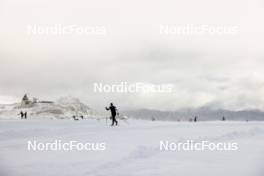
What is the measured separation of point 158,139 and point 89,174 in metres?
6.99

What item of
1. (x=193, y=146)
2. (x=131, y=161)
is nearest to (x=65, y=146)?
(x=131, y=161)

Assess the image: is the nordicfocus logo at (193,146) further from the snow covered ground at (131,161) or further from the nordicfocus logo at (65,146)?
the nordicfocus logo at (65,146)

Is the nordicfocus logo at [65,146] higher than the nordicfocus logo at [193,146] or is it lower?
higher

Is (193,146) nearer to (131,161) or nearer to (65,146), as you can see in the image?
(131,161)

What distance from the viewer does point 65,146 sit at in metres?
15.9

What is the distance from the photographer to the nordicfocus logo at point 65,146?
15.1m

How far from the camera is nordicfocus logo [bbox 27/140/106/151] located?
15098 millimetres

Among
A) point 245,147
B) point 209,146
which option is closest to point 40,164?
point 209,146

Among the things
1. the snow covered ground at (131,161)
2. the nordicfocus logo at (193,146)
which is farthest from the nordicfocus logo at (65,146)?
the nordicfocus logo at (193,146)

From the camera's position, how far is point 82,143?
54.5ft

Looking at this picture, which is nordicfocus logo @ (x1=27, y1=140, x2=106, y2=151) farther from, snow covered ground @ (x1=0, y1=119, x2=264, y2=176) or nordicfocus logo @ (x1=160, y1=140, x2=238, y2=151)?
nordicfocus logo @ (x1=160, y1=140, x2=238, y2=151)

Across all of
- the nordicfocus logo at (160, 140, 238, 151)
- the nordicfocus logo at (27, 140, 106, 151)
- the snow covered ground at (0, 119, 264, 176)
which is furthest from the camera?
the nordicfocus logo at (160, 140, 238, 151)

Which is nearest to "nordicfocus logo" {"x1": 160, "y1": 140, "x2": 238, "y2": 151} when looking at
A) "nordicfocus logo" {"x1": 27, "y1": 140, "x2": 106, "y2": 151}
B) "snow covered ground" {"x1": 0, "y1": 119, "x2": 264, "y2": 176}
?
"snow covered ground" {"x1": 0, "y1": 119, "x2": 264, "y2": 176}

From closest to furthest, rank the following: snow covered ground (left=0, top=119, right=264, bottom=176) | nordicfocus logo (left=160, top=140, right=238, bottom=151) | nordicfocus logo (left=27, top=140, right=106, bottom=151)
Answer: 1. snow covered ground (left=0, top=119, right=264, bottom=176)
2. nordicfocus logo (left=27, top=140, right=106, bottom=151)
3. nordicfocus logo (left=160, top=140, right=238, bottom=151)
